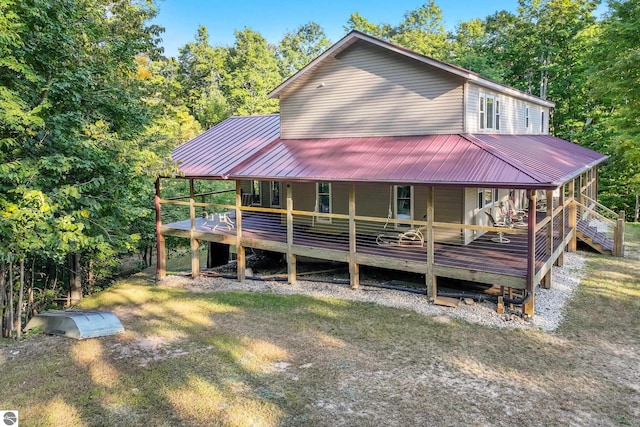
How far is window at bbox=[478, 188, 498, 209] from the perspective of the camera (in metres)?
13.6

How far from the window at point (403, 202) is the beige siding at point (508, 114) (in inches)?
96.0

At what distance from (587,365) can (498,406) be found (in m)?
2.40

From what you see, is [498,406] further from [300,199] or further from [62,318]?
[300,199]

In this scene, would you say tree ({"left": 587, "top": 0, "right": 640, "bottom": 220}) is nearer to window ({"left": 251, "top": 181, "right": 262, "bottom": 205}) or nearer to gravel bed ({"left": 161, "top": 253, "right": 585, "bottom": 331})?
gravel bed ({"left": 161, "top": 253, "right": 585, "bottom": 331})

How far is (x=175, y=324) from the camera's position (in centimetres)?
1022

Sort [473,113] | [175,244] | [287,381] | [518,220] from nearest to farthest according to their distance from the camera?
[287,381]
[473,113]
[518,220]
[175,244]

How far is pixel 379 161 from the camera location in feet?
39.9

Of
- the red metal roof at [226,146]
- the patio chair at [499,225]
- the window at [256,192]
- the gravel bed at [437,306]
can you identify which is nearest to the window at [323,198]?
the red metal roof at [226,146]

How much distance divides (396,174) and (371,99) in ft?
13.6

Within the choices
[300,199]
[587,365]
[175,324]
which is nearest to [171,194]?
[300,199]

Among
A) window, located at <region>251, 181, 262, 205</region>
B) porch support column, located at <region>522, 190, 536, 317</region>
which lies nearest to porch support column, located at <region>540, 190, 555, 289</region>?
porch support column, located at <region>522, 190, 536, 317</region>

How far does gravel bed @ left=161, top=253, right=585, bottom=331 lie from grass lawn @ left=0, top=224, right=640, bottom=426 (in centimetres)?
38

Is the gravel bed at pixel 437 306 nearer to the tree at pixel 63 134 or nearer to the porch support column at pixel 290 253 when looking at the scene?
the porch support column at pixel 290 253

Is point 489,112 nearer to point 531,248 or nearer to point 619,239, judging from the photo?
point 619,239
